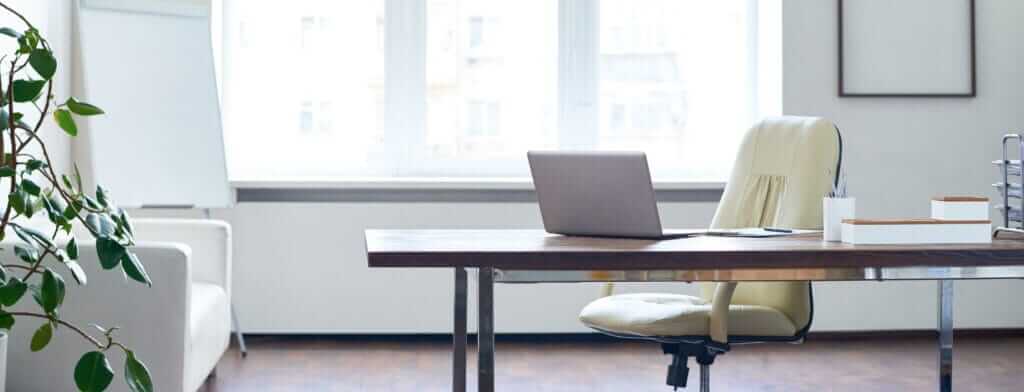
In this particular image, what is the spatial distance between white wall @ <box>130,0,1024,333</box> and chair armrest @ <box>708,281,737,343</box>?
2166 millimetres

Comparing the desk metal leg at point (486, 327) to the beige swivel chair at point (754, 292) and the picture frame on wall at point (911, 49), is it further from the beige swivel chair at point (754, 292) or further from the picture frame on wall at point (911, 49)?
the picture frame on wall at point (911, 49)

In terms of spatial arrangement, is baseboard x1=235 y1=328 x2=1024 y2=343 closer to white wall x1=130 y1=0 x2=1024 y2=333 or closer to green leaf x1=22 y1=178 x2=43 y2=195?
white wall x1=130 y1=0 x2=1024 y2=333

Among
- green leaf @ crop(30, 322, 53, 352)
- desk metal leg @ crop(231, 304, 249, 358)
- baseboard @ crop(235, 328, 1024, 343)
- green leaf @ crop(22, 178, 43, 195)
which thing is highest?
green leaf @ crop(22, 178, 43, 195)

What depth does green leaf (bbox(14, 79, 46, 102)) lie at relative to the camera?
6.78ft

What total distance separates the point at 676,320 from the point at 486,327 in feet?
2.16

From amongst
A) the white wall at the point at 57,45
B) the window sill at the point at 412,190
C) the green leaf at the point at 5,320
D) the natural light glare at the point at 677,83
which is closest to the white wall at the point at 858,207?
the window sill at the point at 412,190

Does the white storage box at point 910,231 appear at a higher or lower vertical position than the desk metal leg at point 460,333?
higher

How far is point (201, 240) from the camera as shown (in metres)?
3.87

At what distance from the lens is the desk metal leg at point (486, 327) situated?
85.0 inches

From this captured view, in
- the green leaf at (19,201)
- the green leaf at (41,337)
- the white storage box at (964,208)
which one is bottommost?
the green leaf at (41,337)

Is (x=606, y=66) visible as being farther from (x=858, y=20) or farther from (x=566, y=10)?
(x=858, y=20)

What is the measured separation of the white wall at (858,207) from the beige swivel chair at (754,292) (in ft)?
5.77

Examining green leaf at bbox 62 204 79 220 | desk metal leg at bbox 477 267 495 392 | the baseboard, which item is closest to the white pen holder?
desk metal leg at bbox 477 267 495 392

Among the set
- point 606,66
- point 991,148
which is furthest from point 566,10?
point 991,148
